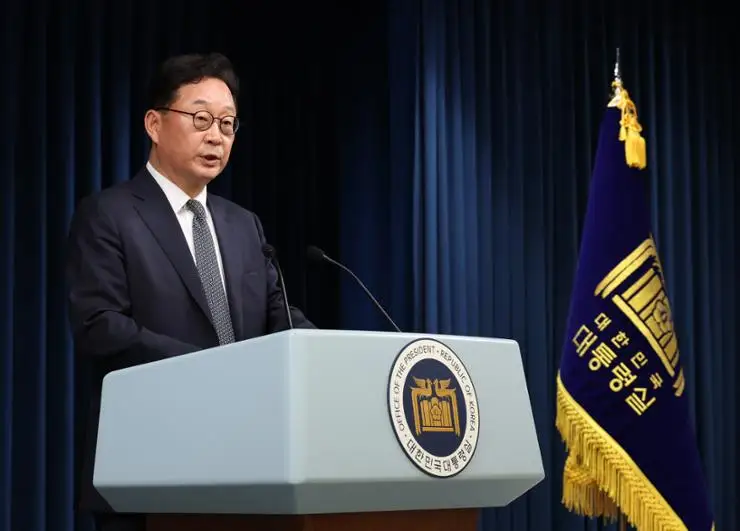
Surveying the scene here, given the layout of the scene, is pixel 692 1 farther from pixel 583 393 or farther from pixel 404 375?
pixel 404 375

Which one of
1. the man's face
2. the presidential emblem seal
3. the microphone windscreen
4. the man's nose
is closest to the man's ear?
the man's face

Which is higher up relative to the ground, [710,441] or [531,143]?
[531,143]

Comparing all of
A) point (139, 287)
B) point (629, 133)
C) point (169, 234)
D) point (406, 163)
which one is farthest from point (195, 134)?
point (629, 133)

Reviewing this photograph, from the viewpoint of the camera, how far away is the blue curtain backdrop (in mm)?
3463

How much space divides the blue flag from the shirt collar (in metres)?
1.59

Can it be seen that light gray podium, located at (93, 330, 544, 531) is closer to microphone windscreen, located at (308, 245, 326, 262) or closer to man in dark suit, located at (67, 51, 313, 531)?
man in dark suit, located at (67, 51, 313, 531)

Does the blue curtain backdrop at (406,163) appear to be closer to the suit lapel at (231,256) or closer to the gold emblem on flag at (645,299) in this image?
the gold emblem on flag at (645,299)

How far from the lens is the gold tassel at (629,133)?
12.2ft

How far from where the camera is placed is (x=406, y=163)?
4.04m

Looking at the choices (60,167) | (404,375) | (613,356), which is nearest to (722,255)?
(613,356)

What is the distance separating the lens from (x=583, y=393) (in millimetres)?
3562

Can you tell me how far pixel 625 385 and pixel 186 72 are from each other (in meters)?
1.78

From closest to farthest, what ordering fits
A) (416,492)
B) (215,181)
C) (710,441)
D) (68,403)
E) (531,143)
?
1. (416,492)
2. (68,403)
3. (215,181)
4. (531,143)
5. (710,441)

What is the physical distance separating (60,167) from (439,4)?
146 centimetres
